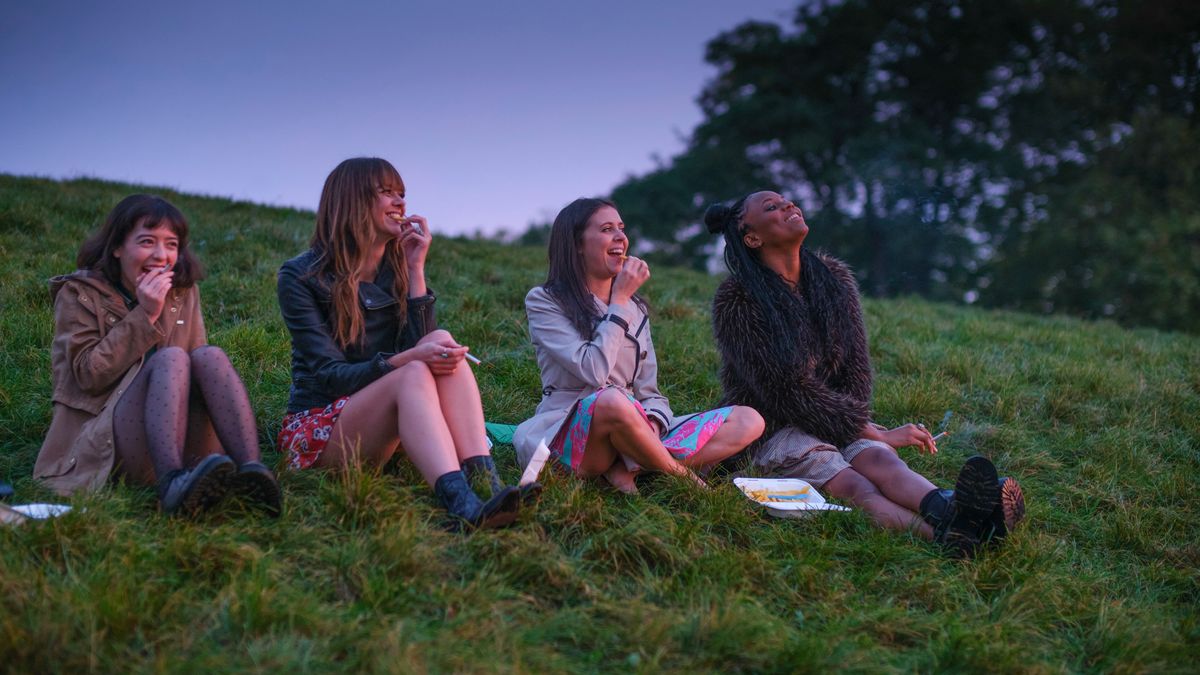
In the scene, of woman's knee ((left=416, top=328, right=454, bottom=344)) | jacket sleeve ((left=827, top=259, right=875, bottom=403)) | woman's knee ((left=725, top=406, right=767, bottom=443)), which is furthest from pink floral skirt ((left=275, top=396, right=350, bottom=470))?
jacket sleeve ((left=827, top=259, right=875, bottom=403))

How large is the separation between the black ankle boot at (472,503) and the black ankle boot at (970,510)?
171 cm

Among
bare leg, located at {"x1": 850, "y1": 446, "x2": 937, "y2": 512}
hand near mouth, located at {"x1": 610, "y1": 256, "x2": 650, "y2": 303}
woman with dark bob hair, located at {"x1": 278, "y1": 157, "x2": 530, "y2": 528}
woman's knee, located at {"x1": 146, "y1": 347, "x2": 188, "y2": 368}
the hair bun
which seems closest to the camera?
woman's knee, located at {"x1": 146, "y1": 347, "x2": 188, "y2": 368}

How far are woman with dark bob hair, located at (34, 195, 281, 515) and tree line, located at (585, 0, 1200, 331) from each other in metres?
18.1

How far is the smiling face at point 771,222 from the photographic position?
172 inches

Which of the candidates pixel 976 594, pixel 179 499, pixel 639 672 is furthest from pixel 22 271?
pixel 976 594

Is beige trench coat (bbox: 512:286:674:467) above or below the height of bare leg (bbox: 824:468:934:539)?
above

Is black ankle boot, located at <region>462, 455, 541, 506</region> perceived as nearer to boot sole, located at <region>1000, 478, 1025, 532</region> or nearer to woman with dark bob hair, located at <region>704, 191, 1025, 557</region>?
woman with dark bob hair, located at <region>704, 191, 1025, 557</region>

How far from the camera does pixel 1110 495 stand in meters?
4.50

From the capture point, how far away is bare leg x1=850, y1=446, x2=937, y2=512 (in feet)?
12.3

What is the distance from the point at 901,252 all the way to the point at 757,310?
57.0 feet

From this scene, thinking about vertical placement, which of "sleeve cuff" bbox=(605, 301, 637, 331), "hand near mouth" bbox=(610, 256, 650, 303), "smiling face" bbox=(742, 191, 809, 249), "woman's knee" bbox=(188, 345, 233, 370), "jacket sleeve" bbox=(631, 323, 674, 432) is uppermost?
"smiling face" bbox=(742, 191, 809, 249)

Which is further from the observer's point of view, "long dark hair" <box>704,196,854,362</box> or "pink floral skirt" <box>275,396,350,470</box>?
"long dark hair" <box>704,196,854,362</box>

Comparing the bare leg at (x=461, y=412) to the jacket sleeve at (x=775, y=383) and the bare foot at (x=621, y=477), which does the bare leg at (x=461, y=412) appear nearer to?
the bare foot at (x=621, y=477)

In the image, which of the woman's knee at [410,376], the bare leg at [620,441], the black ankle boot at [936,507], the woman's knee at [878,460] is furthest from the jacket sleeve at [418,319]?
the black ankle boot at [936,507]
